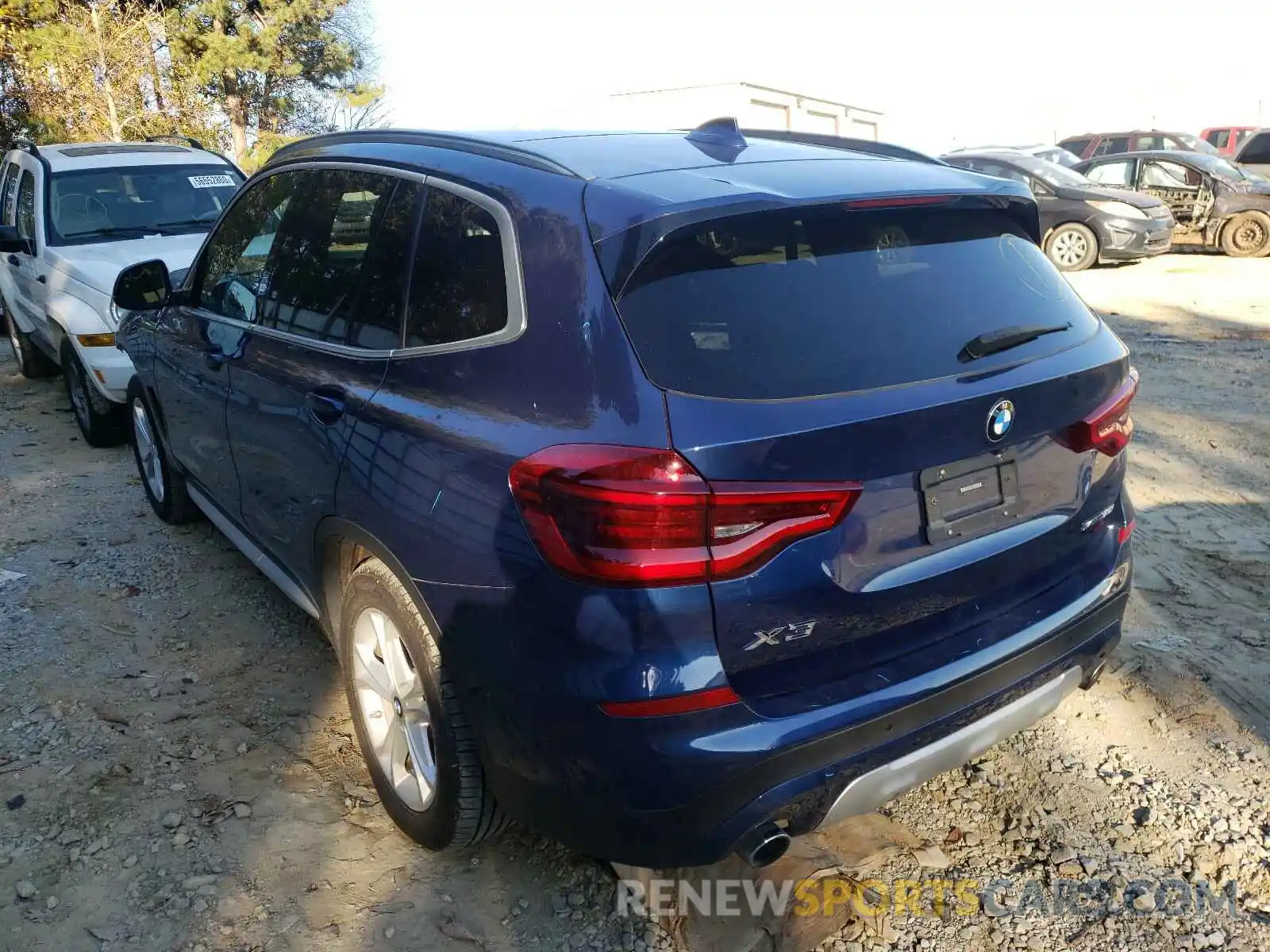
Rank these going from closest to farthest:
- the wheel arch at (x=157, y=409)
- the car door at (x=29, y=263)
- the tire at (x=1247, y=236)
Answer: the wheel arch at (x=157, y=409) < the car door at (x=29, y=263) < the tire at (x=1247, y=236)

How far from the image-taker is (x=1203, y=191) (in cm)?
1479

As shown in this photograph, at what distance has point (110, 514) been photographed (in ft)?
18.0

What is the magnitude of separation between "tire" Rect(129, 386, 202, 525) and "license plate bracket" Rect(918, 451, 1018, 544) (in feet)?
12.1

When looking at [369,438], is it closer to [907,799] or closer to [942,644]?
[942,644]

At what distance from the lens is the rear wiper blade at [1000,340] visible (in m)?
2.31

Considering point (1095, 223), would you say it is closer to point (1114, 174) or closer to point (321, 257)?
point (1114, 174)

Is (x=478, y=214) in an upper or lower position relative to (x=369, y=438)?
upper

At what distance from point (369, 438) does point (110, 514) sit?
11.9 ft

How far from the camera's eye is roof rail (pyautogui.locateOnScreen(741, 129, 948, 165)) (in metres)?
2.99

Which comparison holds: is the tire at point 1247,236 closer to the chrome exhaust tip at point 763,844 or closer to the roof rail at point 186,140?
the roof rail at point 186,140

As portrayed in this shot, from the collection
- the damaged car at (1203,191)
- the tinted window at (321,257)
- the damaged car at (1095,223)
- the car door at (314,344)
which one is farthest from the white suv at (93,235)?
the damaged car at (1203,191)

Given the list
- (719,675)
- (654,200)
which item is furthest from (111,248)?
(719,675)

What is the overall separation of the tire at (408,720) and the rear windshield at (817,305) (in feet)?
3.14

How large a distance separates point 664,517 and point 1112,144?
21.6m
